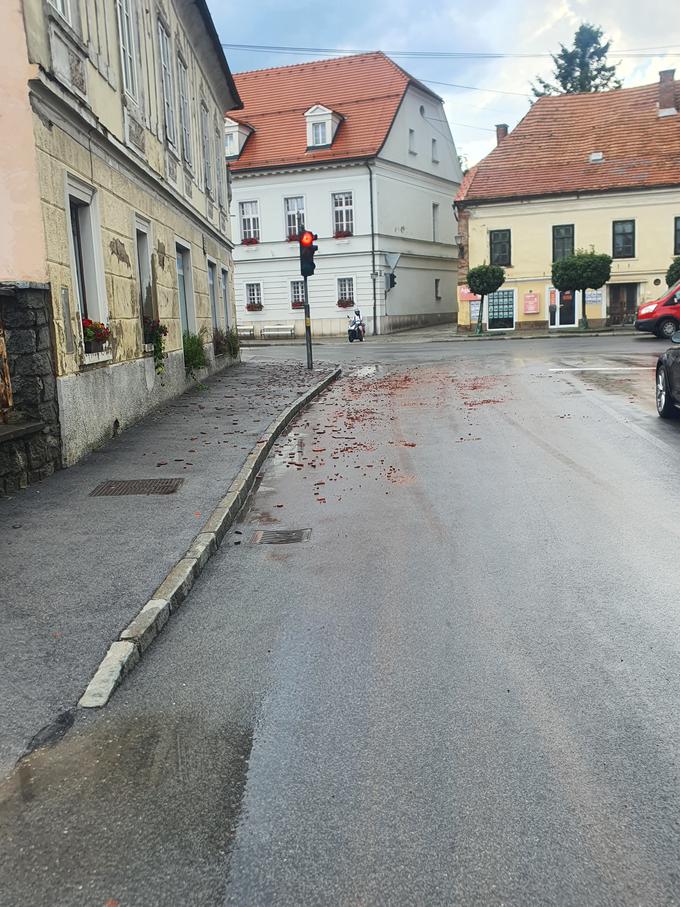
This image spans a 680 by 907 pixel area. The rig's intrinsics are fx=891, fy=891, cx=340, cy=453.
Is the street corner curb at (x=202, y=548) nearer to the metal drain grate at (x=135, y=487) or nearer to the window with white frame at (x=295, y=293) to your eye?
the metal drain grate at (x=135, y=487)

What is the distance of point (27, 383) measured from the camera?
9.09 m

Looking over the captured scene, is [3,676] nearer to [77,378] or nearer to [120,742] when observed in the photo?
[120,742]

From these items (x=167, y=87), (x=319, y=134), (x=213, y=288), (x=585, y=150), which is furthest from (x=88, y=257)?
(x=319, y=134)

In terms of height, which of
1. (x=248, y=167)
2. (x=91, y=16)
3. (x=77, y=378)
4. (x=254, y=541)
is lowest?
(x=254, y=541)

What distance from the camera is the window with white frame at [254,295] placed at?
48.7 m

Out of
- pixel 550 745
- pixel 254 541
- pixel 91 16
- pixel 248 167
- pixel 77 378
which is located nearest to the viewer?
pixel 550 745

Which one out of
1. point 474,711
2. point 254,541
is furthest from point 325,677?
point 254,541

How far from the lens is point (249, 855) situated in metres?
3.05

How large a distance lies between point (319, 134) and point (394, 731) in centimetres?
4690

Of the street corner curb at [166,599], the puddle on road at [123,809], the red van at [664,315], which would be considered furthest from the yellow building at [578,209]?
the puddle on road at [123,809]

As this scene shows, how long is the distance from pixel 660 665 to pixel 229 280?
954 inches

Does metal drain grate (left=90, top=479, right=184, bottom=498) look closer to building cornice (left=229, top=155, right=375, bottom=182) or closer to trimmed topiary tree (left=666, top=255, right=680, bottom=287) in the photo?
trimmed topiary tree (left=666, top=255, right=680, bottom=287)

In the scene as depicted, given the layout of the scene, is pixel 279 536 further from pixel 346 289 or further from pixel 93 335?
pixel 346 289

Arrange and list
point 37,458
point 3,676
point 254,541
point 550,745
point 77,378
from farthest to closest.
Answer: point 77,378 < point 37,458 < point 254,541 < point 3,676 < point 550,745
